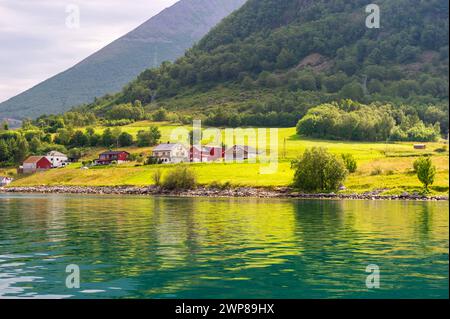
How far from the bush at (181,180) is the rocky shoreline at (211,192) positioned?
7.37ft

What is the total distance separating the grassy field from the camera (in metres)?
126

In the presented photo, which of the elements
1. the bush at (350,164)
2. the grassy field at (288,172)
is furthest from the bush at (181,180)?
the bush at (350,164)

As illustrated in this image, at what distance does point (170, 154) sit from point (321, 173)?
7581 cm

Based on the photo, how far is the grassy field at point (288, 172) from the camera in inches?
4943

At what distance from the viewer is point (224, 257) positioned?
35.4 m

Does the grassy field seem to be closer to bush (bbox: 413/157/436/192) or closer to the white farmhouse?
bush (bbox: 413/157/436/192)

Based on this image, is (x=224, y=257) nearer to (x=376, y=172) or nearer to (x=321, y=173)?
(x=321, y=173)

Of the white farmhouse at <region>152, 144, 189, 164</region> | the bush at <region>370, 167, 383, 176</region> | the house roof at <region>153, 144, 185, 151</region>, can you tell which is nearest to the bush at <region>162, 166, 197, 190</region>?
the bush at <region>370, 167, 383, 176</region>

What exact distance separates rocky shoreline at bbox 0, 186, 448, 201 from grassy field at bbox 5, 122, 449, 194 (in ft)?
13.5

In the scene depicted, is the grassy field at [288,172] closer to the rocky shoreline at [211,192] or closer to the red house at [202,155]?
the rocky shoreline at [211,192]

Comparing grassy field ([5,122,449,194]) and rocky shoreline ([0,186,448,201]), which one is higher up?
grassy field ([5,122,449,194])
